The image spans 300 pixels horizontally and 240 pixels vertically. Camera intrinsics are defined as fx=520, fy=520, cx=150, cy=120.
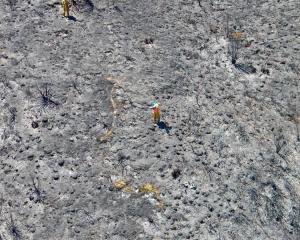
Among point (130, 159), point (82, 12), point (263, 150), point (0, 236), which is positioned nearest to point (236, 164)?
point (263, 150)

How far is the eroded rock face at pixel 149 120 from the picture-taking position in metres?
5.22

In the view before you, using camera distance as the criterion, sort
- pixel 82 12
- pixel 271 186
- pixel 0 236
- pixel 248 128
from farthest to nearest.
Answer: pixel 82 12 → pixel 248 128 → pixel 271 186 → pixel 0 236

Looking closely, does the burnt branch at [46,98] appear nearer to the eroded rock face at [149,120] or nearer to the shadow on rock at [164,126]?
the eroded rock face at [149,120]

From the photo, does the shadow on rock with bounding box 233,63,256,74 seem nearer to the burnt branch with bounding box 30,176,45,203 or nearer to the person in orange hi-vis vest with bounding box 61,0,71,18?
the person in orange hi-vis vest with bounding box 61,0,71,18

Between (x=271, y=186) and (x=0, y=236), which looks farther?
(x=271, y=186)

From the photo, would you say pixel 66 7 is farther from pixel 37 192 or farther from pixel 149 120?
pixel 37 192

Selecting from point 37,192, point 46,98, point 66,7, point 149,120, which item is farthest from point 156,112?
point 66,7

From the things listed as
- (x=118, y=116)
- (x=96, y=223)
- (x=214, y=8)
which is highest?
(x=214, y=8)

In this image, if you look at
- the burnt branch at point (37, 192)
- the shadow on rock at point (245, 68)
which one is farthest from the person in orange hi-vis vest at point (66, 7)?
the burnt branch at point (37, 192)

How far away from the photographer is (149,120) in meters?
5.92

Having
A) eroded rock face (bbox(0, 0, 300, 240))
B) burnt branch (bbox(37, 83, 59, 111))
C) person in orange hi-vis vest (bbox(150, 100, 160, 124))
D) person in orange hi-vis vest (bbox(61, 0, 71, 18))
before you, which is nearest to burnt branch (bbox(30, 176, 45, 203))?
eroded rock face (bbox(0, 0, 300, 240))

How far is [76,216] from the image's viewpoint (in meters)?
5.22

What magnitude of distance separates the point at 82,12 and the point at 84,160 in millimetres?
2337

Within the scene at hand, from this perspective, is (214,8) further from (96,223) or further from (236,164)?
(96,223)
